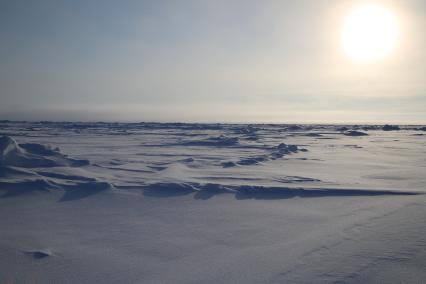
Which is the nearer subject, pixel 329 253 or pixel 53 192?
pixel 329 253

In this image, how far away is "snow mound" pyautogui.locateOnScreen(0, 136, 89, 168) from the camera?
5088 millimetres

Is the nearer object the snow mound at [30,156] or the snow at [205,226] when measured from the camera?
the snow at [205,226]

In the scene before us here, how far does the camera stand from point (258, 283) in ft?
6.38

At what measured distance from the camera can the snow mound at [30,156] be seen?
5.09 metres

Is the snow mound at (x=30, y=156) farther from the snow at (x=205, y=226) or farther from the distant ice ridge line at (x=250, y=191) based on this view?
the distant ice ridge line at (x=250, y=191)

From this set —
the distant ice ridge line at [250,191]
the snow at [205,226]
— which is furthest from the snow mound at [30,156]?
the distant ice ridge line at [250,191]

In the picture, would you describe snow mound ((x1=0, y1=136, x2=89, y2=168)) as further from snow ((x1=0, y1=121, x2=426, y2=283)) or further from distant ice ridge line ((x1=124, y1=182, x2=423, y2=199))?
distant ice ridge line ((x1=124, y1=182, x2=423, y2=199))

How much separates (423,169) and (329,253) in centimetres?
501

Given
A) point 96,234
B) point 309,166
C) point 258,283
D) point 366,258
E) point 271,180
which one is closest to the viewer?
point 258,283

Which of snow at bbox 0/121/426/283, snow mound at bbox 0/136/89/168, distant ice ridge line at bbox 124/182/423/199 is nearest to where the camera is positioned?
snow at bbox 0/121/426/283

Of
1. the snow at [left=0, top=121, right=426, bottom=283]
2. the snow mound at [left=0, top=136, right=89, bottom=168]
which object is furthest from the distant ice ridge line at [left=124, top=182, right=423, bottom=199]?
the snow mound at [left=0, top=136, right=89, bottom=168]

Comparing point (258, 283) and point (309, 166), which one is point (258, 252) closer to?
point (258, 283)

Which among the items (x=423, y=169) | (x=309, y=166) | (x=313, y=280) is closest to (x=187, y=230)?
(x=313, y=280)

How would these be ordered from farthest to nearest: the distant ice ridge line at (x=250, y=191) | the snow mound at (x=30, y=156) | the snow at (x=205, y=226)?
the snow mound at (x=30, y=156) < the distant ice ridge line at (x=250, y=191) < the snow at (x=205, y=226)
